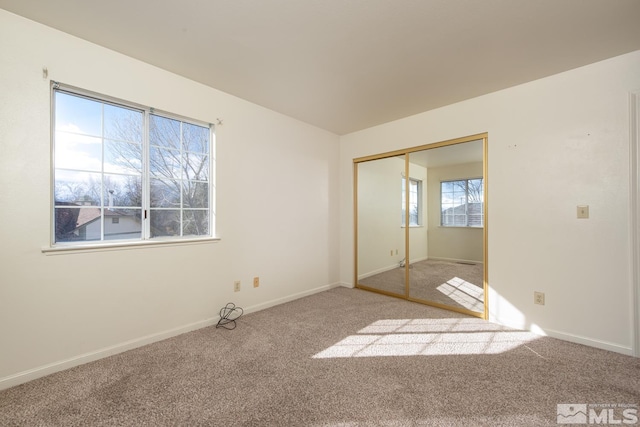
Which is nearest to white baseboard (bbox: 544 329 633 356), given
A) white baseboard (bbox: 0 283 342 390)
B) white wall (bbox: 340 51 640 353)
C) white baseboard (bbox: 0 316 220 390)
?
white wall (bbox: 340 51 640 353)

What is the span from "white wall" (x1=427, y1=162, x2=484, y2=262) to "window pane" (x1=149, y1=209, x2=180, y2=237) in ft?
10.4

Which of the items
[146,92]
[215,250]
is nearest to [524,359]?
[215,250]

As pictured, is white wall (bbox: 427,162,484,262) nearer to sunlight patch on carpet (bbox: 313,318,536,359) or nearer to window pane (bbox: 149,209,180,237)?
sunlight patch on carpet (bbox: 313,318,536,359)

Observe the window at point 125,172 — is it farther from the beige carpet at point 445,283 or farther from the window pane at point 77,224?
the beige carpet at point 445,283

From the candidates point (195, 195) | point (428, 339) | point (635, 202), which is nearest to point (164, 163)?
point (195, 195)

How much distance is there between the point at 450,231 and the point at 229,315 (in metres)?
2.93

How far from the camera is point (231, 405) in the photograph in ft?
5.13

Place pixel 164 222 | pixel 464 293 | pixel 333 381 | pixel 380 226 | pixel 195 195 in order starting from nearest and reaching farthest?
pixel 333 381
pixel 164 222
pixel 195 195
pixel 464 293
pixel 380 226

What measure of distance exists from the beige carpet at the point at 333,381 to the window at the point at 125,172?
107cm

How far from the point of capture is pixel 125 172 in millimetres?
2283

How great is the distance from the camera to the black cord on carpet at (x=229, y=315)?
2730mm

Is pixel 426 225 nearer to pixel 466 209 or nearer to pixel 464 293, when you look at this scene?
pixel 466 209

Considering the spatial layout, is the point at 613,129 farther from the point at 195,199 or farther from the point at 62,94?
the point at 62,94

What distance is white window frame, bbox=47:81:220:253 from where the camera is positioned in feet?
6.39
